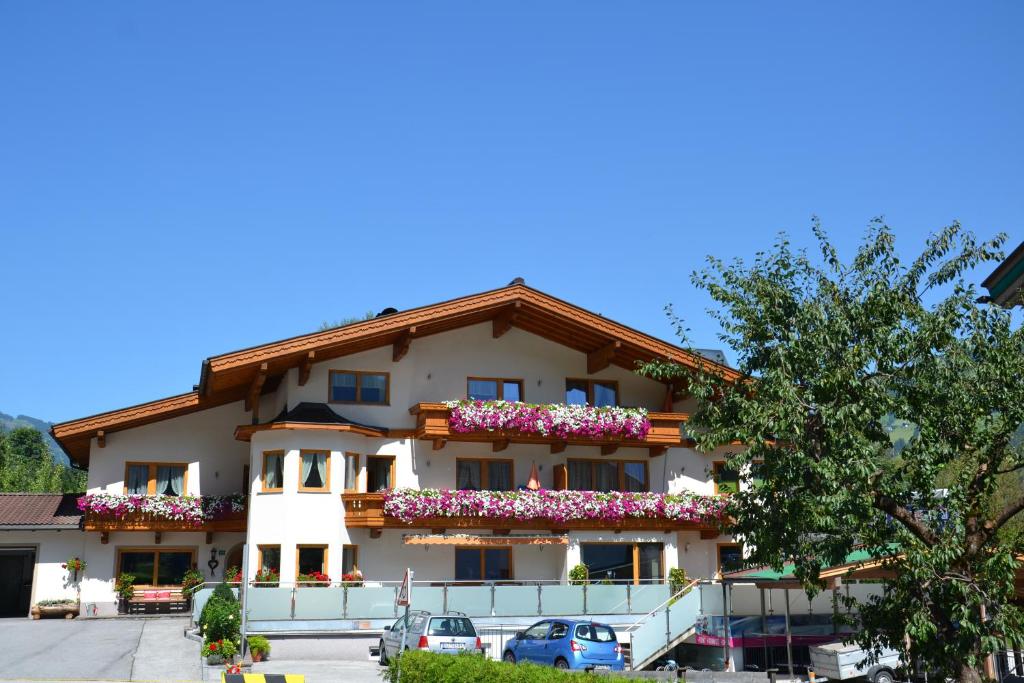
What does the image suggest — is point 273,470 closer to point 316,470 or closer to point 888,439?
point 316,470

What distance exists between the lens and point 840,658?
2577 cm

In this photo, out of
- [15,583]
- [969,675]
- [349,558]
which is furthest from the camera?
[15,583]

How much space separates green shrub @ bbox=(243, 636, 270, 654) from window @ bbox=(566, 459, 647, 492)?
13.2m

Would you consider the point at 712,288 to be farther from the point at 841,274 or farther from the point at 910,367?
the point at 910,367

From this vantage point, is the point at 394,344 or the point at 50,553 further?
the point at 394,344

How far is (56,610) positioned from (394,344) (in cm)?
1408

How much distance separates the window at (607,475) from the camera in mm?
36562

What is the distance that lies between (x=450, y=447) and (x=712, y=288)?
19.4 metres

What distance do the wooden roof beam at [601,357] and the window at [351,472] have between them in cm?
911

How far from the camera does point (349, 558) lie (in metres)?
33.3

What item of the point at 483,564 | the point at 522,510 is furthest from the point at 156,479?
the point at 522,510

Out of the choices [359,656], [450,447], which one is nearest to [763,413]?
[359,656]

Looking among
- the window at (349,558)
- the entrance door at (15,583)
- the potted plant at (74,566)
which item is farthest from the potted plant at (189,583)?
the entrance door at (15,583)

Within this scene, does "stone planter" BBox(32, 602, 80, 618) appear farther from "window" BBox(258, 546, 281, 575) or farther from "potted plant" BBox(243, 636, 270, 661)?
"potted plant" BBox(243, 636, 270, 661)
